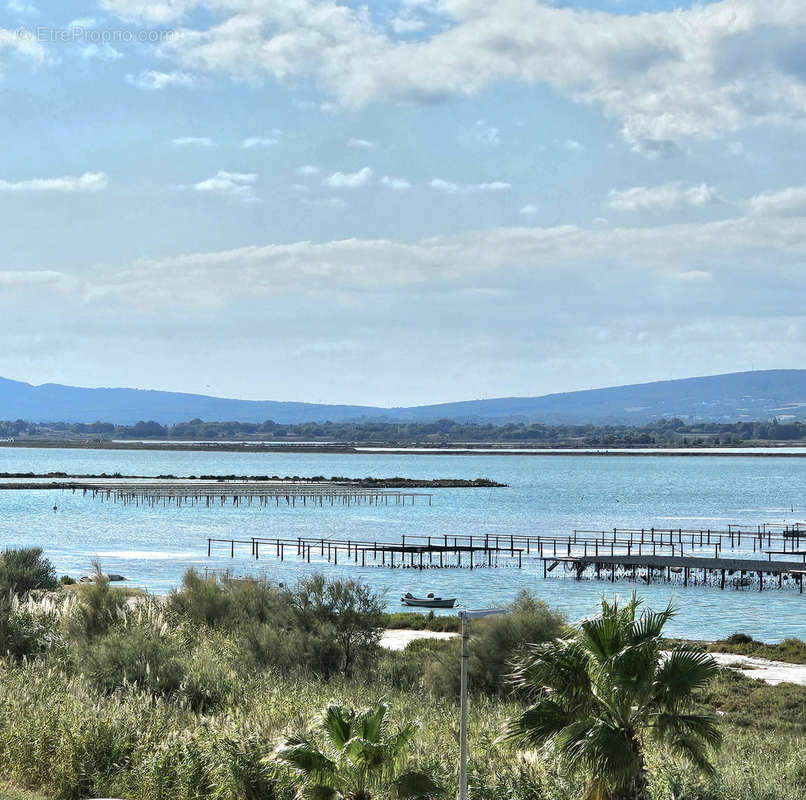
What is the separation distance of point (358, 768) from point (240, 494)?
5298 inches

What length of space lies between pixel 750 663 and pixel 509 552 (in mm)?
49140

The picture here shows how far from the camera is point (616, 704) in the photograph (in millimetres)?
12547

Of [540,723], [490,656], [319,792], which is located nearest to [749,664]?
[490,656]

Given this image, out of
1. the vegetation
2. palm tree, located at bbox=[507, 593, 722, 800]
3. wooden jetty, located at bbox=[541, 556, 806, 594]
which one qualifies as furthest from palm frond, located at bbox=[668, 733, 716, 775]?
wooden jetty, located at bbox=[541, 556, 806, 594]

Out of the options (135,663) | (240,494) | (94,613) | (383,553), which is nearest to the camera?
(135,663)

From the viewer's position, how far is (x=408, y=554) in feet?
291

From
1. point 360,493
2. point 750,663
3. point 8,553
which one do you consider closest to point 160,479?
point 360,493

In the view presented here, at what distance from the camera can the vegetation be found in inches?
535

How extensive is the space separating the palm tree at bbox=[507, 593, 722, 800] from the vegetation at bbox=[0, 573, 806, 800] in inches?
10.0

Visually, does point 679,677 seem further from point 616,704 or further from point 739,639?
point 739,639

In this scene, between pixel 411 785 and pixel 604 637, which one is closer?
pixel 411 785

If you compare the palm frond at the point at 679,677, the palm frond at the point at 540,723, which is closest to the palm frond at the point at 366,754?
the palm frond at the point at 540,723

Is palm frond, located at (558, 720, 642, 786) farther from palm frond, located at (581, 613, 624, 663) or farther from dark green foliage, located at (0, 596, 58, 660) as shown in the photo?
dark green foliage, located at (0, 596, 58, 660)

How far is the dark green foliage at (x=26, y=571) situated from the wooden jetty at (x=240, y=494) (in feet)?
285
